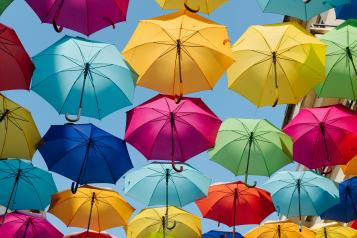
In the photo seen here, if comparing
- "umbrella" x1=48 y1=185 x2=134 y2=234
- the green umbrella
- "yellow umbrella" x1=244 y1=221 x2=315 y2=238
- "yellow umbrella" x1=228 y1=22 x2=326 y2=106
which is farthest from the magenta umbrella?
"yellow umbrella" x1=244 y1=221 x2=315 y2=238

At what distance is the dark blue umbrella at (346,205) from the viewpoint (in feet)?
34.3

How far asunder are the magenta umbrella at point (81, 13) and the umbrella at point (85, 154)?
1.91 metres

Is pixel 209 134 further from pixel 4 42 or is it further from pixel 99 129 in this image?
pixel 4 42

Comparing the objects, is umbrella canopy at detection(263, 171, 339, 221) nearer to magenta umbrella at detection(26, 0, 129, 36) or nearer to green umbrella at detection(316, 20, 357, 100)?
green umbrella at detection(316, 20, 357, 100)

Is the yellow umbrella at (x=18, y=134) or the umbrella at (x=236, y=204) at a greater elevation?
the yellow umbrella at (x=18, y=134)

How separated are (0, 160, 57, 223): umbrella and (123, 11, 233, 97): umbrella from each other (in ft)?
9.93

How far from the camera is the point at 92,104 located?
8.15m

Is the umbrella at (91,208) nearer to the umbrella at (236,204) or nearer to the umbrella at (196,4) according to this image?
the umbrella at (236,204)

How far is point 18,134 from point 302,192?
5279 mm

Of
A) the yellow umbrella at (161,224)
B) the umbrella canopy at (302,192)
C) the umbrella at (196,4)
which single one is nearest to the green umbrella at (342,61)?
the umbrella at (196,4)

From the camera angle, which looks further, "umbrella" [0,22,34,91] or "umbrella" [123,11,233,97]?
"umbrella" [123,11,233,97]

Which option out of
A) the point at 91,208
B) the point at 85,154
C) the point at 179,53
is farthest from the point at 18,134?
the point at 179,53

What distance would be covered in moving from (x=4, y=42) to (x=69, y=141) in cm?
219

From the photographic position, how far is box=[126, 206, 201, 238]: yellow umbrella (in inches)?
420
